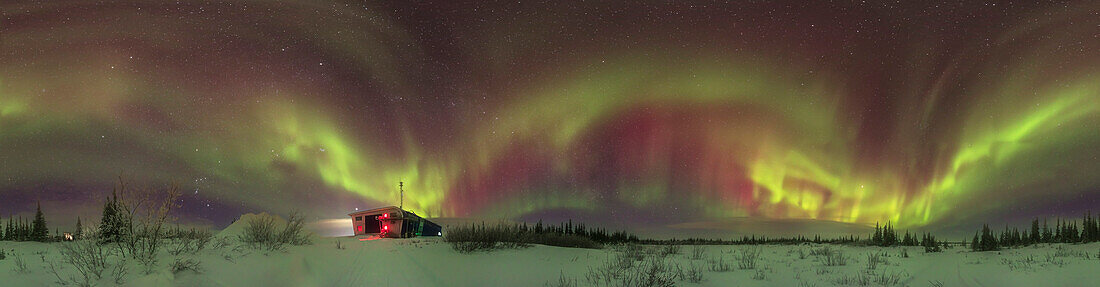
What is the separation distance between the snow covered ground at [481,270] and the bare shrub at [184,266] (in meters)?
0.12

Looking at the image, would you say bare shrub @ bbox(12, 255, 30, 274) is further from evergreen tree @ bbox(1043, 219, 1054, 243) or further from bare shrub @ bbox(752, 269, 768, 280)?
evergreen tree @ bbox(1043, 219, 1054, 243)

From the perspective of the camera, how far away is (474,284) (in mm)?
14391

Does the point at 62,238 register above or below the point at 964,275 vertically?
above

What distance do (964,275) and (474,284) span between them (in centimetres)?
1301

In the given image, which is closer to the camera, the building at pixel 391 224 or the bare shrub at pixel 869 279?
the bare shrub at pixel 869 279

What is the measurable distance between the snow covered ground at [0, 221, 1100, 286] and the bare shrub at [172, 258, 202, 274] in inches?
4.7

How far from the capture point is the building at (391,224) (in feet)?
142

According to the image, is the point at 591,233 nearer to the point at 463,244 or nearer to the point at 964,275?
the point at 463,244

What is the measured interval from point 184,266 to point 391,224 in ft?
101

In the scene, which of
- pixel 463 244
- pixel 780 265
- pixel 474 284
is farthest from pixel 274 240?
pixel 780 265

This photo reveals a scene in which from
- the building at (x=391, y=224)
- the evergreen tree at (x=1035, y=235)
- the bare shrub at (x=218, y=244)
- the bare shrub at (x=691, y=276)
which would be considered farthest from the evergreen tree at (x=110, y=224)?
the evergreen tree at (x=1035, y=235)

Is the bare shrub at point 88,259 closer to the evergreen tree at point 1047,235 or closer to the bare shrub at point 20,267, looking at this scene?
the bare shrub at point 20,267

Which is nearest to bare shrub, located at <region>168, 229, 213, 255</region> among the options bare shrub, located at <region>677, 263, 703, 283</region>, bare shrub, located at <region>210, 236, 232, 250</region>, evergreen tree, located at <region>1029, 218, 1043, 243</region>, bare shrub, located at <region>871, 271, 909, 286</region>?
bare shrub, located at <region>210, 236, 232, 250</region>

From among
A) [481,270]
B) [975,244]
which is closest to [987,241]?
[975,244]
